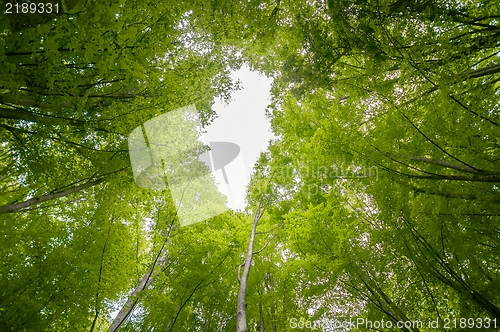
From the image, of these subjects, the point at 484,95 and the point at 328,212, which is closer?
the point at 484,95

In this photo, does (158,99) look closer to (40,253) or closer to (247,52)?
(247,52)

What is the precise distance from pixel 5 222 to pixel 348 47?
6652 millimetres

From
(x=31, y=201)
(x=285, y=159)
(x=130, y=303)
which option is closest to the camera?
(x=31, y=201)

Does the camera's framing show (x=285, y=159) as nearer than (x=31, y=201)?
No

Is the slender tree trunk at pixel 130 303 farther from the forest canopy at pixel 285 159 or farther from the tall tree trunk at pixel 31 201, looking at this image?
the tall tree trunk at pixel 31 201

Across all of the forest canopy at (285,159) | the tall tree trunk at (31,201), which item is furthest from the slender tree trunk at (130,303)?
the tall tree trunk at (31,201)

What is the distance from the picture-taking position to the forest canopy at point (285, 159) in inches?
103

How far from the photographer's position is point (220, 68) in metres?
5.98

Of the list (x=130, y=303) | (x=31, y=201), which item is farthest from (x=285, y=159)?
(x=31, y=201)

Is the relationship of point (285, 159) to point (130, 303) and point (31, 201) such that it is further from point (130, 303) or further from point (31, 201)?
point (31, 201)

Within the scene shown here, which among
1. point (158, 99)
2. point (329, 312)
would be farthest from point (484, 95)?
point (329, 312)

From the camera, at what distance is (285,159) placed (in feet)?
22.6

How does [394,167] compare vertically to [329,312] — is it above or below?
above

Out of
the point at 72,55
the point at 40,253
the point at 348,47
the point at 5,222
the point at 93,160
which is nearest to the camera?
the point at 72,55
